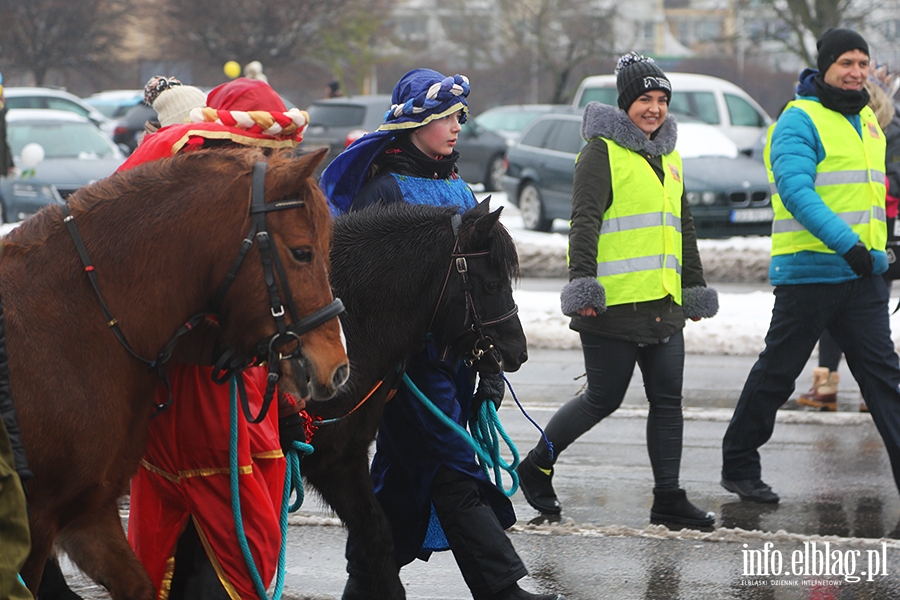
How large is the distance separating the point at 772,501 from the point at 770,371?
664mm

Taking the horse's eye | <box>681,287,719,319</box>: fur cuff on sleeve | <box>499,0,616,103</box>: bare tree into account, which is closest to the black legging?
<box>681,287,719,319</box>: fur cuff on sleeve

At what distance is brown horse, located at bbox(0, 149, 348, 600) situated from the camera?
9.67ft

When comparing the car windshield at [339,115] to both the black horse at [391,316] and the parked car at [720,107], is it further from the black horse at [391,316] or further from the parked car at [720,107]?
the black horse at [391,316]

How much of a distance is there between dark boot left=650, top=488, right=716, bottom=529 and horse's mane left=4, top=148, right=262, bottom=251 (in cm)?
320

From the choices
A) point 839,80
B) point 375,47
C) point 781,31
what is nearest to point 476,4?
point 375,47

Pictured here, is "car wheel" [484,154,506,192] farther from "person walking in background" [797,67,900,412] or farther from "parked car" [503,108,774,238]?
"person walking in background" [797,67,900,412]

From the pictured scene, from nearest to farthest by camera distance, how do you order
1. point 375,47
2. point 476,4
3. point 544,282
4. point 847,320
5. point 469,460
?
point 469,460, point 847,320, point 544,282, point 375,47, point 476,4

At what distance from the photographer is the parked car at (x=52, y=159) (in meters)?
14.8

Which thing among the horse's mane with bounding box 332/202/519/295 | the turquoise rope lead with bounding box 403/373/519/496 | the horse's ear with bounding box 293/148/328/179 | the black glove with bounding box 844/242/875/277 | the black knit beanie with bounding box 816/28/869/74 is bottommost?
the turquoise rope lead with bounding box 403/373/519/496

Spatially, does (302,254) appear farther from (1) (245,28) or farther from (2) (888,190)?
(1) (245,28)

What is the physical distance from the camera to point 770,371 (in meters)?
6.14

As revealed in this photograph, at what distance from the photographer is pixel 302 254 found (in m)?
3.07

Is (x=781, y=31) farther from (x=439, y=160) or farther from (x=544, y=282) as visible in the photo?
(x=439, y=160)

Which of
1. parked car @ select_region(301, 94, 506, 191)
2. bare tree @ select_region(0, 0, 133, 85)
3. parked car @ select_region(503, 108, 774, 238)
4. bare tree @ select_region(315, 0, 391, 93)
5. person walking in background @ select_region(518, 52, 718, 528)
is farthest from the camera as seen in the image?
bare tree @ select_region(315, 0, 391, 93)
